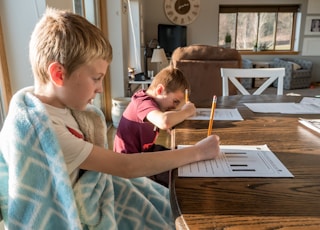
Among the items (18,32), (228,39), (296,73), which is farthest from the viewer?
(228,39)

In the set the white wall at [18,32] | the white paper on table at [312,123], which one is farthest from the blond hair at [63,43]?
the white paper on table at [312,123]

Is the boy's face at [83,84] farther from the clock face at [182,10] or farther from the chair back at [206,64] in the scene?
the clock face at [182,10]

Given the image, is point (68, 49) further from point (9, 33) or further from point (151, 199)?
point (9, 33)

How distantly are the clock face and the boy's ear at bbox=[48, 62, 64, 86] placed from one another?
654cm

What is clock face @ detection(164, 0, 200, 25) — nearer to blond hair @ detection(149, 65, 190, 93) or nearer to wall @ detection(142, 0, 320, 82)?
wall @ detection(142, 0, 320, 82)

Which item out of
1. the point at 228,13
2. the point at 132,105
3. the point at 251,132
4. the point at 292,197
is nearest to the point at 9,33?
the point at 132,105

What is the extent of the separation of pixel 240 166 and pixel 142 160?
0.94ft

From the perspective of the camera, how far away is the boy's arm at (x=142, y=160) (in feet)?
2.55

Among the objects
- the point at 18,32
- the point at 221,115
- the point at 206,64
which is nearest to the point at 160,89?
the point at 221,115

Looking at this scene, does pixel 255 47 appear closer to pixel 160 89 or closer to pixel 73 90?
pixel 160 89

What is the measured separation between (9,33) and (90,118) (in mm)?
858

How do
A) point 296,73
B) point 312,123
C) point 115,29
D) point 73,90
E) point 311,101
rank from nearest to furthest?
point 73,90
point 312,123
point 311,101
point 115,29
point 296,73

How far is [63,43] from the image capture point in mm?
733

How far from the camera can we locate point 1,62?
1.43 meters
